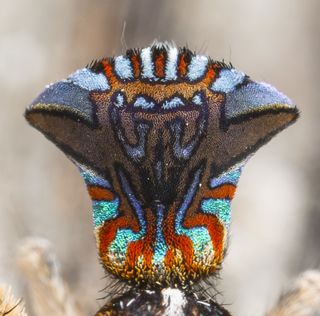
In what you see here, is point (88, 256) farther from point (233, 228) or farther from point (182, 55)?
point (182, 55)

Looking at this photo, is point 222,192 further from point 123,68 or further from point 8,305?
point 8,305

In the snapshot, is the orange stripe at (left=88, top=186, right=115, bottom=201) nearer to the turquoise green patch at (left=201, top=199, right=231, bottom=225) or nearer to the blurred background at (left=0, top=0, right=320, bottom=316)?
the turquoise green patch at (left=201, top=199, right=231, bottom=225)

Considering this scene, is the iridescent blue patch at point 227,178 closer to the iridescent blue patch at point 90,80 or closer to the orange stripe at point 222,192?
the orange stripe at point 222,192

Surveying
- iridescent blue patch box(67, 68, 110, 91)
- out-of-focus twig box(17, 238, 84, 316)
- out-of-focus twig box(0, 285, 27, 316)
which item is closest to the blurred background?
out-of-focus twig box(17, 238, 84, 316)

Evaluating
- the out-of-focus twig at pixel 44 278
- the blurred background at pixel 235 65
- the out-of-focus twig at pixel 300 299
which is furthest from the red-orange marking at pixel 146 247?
the blurred background at pixel 235 65

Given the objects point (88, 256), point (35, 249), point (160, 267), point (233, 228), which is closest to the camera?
point (160, 267)

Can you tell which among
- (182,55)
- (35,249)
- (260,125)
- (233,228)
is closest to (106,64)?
(182,55)

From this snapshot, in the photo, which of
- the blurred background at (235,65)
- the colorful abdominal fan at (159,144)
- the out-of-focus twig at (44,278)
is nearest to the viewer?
the colorful abdominal fan at (159,144)
